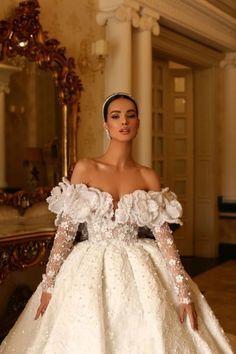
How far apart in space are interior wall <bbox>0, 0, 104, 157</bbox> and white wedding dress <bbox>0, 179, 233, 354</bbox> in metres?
2.42

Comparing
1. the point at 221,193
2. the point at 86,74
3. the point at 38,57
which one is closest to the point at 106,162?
the point at 38,57

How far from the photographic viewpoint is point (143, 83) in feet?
16.4

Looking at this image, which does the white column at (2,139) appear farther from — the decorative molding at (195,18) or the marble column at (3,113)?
the decorative molding at (195,18)

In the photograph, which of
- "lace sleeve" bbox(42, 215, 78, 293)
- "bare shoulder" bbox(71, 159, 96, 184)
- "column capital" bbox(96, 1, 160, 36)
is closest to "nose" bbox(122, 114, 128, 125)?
"bare shoulder" bbox(71, 159, 96, 184)

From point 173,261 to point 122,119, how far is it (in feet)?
1.96

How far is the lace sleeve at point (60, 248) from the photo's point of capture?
205 centimetres

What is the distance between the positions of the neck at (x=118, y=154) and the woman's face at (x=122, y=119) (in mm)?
38

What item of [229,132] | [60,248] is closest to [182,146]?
[229,132]

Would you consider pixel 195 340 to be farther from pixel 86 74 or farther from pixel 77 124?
pixel 86 74

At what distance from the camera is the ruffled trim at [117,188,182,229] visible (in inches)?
80.5

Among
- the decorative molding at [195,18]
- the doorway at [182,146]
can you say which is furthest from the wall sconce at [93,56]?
the doorway at [182,146]

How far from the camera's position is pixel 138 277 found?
1.98 m

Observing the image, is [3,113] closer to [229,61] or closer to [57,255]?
[57,255]

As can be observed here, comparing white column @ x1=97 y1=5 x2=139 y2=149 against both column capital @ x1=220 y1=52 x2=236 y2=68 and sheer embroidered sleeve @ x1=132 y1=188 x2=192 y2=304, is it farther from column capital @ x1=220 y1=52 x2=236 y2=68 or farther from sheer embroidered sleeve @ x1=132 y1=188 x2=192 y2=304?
column capital @ x1=220 y1=52 x2=236 y2=68
